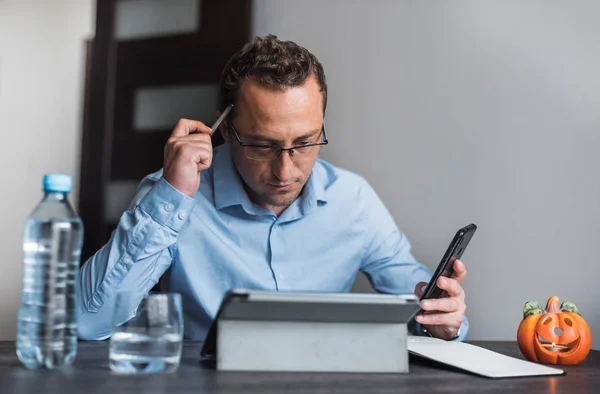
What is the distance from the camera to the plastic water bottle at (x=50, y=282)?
0.87 metres

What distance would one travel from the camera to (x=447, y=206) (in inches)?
68.9

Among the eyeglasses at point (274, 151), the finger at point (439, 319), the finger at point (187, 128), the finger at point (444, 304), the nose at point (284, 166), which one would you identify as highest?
the finger at point (187, 128)

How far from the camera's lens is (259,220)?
1.64 m

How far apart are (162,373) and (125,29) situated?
1.89m

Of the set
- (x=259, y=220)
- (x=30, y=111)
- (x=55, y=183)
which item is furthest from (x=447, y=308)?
(x=30, y=111)

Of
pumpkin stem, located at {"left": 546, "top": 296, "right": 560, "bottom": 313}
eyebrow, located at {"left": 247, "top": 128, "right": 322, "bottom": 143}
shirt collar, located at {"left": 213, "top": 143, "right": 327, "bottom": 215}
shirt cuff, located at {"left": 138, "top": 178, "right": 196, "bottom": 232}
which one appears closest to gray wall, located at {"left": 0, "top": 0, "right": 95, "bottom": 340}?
shirt collar, located at {"left": 213, "top": 143, "right": 327, "bottom": 215}

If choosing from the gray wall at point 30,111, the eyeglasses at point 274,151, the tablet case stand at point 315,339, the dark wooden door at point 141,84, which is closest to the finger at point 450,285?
the tablet case stand at point 315,339

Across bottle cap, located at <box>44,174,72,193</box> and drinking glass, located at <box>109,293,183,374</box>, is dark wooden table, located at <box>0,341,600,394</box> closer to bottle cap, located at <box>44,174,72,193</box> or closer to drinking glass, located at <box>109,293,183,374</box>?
drinking glass, located at <box>109,293,183,374</box>

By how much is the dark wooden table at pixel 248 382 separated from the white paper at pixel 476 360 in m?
0.01

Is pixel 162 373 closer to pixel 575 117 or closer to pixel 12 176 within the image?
pixel 575 117

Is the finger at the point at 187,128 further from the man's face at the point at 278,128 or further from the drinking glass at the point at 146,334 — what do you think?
the drinking glass at the point at 146,334

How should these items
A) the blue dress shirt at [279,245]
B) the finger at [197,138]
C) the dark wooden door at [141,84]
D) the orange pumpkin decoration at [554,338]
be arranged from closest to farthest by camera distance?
the orange pumpkin decoration at [554,338]
the finger at [197,138]
the blue dress shirt at [279,245]
the dark wooden door at [141,84]

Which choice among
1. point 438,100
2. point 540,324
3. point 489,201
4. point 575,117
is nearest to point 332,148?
point 438,100

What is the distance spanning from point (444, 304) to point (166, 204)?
1.91ft
